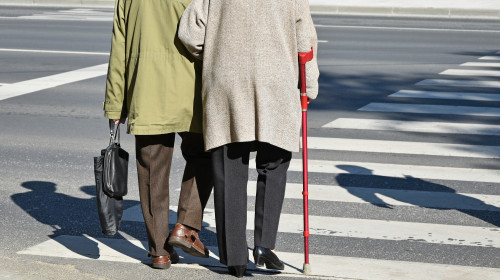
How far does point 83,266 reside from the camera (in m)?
5.00

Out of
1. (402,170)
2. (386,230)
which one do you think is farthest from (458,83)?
(386,230)

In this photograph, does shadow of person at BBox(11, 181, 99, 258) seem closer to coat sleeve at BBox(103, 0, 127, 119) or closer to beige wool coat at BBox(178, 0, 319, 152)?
coat sleeve at BBox(103, 0, 127, 119)

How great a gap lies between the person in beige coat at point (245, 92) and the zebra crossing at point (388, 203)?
0.47m

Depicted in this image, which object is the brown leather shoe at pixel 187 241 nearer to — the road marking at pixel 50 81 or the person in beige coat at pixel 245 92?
the person in beige coat at pixel 245 92

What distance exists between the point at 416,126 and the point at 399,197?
2920mm

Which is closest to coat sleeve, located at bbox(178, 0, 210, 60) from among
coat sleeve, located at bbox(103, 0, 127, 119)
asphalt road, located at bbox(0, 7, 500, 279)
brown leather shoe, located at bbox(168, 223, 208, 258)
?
coat sleeve, located at bbox(103, 0, 127, 119)

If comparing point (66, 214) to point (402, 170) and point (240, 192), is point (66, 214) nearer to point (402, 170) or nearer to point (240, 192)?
point (240, 192)

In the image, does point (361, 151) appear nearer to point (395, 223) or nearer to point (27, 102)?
point (395, 223)

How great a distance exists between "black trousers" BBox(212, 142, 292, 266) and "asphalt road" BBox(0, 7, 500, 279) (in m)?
0.23

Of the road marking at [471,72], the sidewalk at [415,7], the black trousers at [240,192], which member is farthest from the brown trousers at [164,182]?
the sidewalk at [415,7]

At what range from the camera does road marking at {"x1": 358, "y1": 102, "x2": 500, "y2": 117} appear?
33.7 ft

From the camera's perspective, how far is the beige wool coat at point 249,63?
4.53m

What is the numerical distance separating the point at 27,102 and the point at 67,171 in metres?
3.68

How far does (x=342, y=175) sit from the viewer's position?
7414 mm
